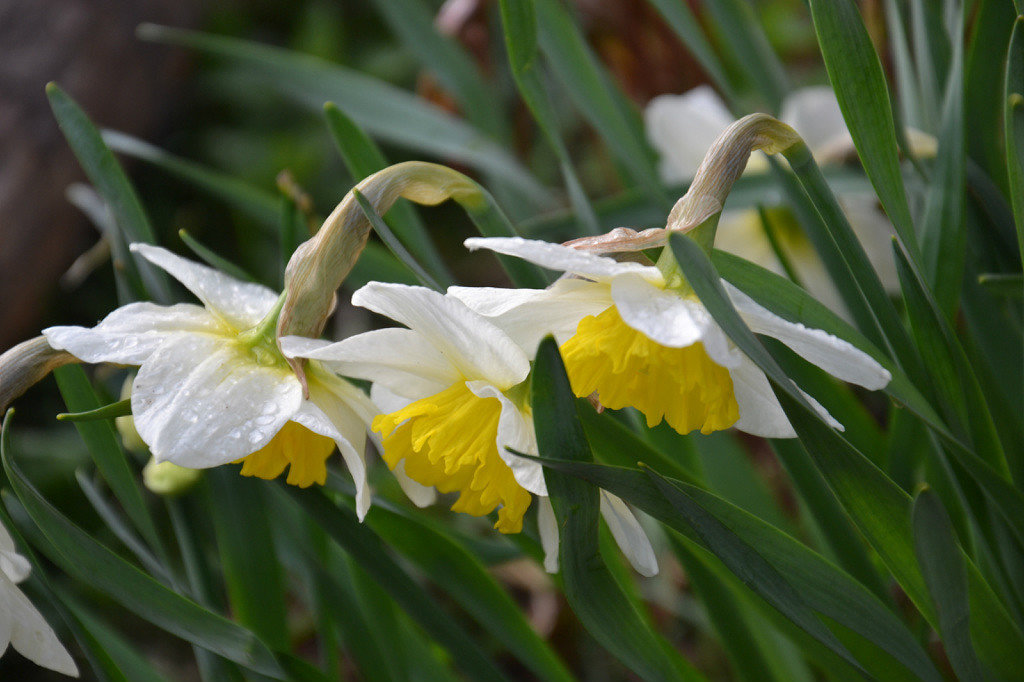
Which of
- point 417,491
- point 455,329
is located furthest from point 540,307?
point 417,491

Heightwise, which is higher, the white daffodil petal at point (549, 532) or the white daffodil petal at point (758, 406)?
the white daffodil petal at point (758, 406)

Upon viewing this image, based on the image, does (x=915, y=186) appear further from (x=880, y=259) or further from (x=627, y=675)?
(x=627, y=675)

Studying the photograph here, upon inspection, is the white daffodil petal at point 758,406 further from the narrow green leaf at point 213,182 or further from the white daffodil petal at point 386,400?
the narrow green leaf at point 213,182

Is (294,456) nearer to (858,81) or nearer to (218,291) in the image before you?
(218,291)

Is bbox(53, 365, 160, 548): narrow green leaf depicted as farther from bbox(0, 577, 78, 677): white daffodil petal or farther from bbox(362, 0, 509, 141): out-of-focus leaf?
bbox(362, 0, 509, 141): out-of-focus leaf

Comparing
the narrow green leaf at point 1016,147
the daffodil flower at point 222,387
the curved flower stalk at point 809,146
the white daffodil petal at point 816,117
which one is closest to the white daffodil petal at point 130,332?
the daffodil flower at point 222,387

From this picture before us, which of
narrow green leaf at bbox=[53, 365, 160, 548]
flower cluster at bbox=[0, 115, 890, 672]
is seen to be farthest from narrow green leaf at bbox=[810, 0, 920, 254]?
narrow green leaf at bbox=[53, 365, 160, 548]
